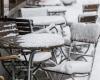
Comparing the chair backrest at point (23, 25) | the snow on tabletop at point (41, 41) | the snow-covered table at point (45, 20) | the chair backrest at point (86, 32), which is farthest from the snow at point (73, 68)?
the snow-covered table at point (45, 20)

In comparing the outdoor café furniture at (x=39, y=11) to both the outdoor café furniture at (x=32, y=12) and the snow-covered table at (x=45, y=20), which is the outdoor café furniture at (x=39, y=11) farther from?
the snow-covered table at (x=45, y=20)

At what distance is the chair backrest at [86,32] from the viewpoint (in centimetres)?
558

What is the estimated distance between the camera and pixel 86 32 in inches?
224

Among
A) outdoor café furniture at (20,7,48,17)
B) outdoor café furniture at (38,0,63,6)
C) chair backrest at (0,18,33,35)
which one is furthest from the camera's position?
outdoor café furniture at (38,0,63,6)

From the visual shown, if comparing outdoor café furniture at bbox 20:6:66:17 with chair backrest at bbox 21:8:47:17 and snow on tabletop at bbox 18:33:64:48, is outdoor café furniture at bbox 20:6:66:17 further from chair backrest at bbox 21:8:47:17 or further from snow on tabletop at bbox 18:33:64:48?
snow on tabletop at bbox 18:33:64:48

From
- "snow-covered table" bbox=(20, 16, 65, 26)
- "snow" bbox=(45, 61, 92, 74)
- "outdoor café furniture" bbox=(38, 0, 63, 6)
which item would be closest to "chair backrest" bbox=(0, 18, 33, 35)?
"snow-covered table" bbox=(20, 16, 65, 26)

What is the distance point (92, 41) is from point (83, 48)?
8.30 ft

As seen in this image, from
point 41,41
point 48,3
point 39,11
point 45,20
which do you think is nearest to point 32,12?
point 39,11

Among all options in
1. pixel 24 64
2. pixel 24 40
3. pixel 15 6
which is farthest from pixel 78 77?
pixel 15 6

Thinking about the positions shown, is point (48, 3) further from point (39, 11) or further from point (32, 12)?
point (32, 12)

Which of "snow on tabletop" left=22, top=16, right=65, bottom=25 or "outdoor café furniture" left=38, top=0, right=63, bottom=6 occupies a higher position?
"outdoor café furniture" left=38, top=0, right=63, bottom=6

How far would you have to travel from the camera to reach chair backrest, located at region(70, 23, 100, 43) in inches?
220

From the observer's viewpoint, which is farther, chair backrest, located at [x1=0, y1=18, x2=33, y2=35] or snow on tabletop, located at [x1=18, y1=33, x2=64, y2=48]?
chair backrest, located at [x1=0, y1=18, x2=33, y2=35]

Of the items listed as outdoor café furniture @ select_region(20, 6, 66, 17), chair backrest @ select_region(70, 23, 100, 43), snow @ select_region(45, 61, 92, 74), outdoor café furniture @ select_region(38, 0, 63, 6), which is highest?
outdoor café furniture @ select_region(38, 0, 63, 6)
